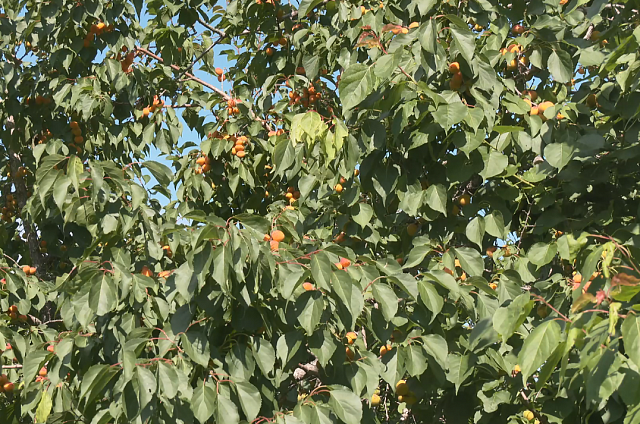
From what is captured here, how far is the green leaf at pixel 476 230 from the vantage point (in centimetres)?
A: 260

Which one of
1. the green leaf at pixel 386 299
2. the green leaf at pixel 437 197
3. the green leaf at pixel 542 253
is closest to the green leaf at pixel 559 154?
the green leaf at pixel 542 253

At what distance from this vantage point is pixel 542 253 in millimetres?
2498

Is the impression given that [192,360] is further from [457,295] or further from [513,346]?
[513,346]

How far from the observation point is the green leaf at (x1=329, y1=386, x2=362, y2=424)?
2.04m

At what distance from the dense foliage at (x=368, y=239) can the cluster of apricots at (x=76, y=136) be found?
17 cm

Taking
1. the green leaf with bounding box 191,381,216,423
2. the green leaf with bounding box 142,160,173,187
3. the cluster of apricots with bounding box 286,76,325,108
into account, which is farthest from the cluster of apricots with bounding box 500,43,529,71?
the green leaf with bounding box 191,381,216,423

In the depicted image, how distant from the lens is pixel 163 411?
6.94 feet

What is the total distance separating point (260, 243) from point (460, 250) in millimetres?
841

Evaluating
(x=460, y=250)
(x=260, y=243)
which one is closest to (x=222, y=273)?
(x=260, y=243)

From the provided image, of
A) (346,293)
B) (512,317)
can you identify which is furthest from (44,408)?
(512,317)

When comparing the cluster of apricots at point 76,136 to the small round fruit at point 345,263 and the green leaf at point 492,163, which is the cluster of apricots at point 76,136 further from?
the green leaf at point 492,163

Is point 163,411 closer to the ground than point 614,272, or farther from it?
closer to the ground

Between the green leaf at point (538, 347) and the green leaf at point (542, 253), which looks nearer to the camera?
the green leaf at point (538, 347)

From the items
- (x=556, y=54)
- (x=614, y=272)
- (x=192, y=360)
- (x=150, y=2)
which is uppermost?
(x=150, y=2)
